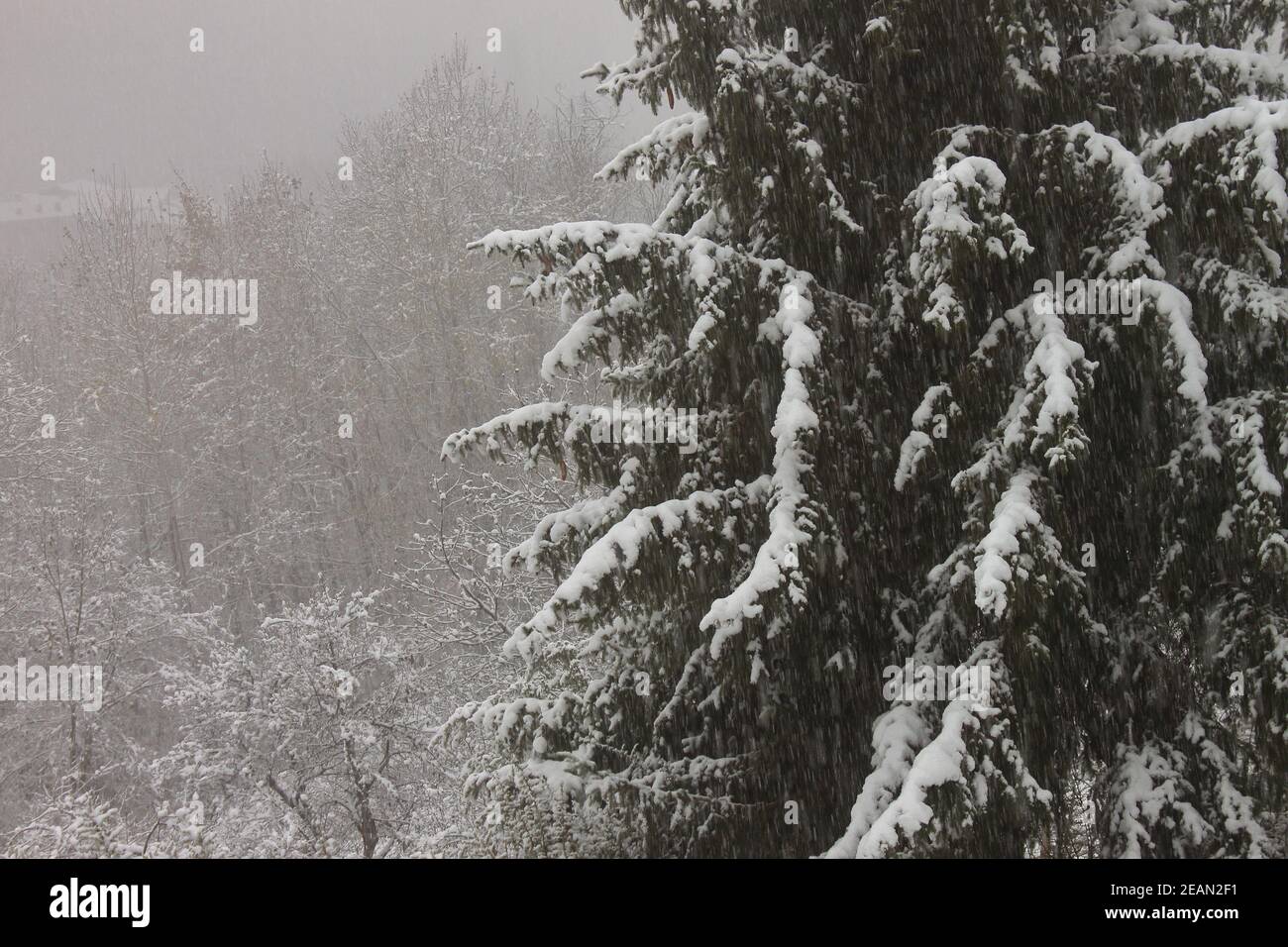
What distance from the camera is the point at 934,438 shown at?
16.2ft

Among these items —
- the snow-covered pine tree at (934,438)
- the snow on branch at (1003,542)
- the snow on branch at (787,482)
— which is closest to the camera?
the snow on branch at (1003,542)

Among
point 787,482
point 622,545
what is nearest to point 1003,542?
point 787,482

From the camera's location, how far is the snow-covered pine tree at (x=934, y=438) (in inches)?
170

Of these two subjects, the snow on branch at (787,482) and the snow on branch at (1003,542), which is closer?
the snow on branch at (1003,542)

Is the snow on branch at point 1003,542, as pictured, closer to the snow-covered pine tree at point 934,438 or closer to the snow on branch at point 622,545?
the snow-covered pine tree at point 934,438

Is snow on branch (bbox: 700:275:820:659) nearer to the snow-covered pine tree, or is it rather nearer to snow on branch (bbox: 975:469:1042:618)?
the snow-covered pine tree

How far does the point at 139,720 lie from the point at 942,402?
23228mm

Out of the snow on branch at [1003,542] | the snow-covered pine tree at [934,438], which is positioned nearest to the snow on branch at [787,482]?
the snow-covered pine tree at [934,438]

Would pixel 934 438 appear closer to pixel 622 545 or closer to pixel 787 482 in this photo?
pixel 787 482

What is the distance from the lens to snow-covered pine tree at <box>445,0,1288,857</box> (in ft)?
14.2

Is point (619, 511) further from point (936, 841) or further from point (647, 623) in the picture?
point (936, 841)

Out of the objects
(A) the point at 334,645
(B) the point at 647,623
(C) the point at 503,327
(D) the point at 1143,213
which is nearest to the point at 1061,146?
(D) the point at 1143,213

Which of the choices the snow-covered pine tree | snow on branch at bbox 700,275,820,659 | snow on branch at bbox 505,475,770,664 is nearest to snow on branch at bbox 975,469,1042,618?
the snow-covered pine tree
